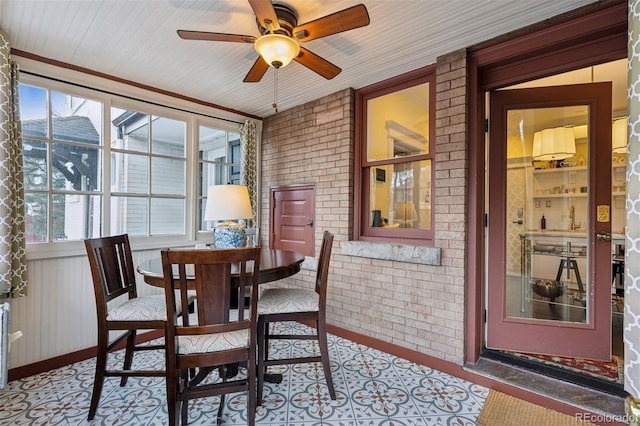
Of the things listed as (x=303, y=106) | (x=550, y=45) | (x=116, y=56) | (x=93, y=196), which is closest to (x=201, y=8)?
(x=116, y=56)

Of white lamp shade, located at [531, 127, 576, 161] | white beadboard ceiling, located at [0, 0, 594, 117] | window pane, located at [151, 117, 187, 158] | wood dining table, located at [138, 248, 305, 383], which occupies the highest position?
white beadboard ceiling, located at [0, 0, 594, 117]

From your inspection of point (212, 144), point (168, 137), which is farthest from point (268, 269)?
point (212, 144)

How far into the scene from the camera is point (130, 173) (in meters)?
3.00

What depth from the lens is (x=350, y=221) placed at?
Result: 3.06 metres

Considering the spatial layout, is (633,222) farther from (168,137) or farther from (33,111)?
(33,111)

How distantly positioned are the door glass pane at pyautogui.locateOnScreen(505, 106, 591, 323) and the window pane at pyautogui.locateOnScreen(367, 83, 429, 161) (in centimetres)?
68

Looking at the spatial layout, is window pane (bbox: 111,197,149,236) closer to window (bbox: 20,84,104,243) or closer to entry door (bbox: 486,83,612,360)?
window (bbox: 20,84,104,243)

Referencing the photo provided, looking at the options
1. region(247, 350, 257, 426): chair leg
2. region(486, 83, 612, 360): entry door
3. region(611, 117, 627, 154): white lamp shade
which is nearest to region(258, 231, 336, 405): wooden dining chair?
region(247, 350, 257, 426): chair leg

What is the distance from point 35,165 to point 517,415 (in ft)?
12.8

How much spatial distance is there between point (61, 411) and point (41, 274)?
1091 millimetres

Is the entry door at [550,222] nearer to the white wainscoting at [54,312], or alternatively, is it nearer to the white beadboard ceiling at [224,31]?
the white beadboard ceiling at [224,31]

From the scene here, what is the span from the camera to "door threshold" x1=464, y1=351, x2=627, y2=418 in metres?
1.80

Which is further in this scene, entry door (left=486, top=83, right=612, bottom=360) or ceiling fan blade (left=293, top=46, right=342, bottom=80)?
entry door (left=486, top=83, right=612, bottom=360)

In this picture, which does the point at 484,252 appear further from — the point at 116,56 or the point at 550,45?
the point at 116,56
